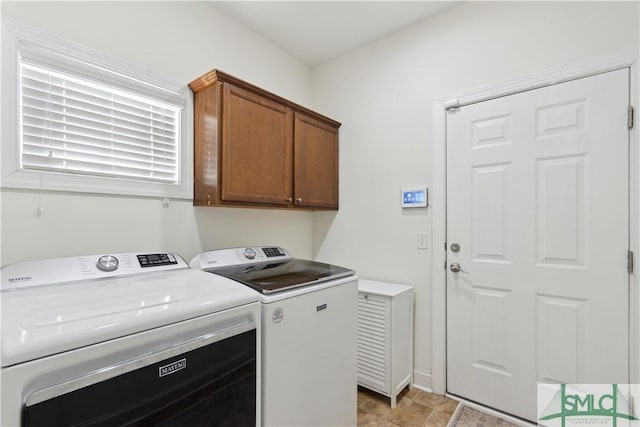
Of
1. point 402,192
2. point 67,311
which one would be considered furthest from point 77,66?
point 402,192

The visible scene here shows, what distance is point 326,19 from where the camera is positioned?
7.21 ft

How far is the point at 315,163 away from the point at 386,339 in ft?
4.65

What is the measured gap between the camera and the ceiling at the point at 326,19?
6.72 ft

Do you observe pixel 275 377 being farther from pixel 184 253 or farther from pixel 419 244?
pixel 419 244

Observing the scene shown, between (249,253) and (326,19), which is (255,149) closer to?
(249,253)

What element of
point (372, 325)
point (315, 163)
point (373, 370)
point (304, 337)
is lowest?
point (373, 370)

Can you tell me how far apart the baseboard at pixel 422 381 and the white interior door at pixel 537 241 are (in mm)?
160

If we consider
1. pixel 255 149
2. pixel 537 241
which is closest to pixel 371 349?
pixel 537 241

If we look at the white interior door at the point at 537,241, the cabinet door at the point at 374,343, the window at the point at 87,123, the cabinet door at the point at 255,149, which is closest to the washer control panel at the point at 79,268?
the window at the point at 87,123

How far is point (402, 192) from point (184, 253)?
5.26 ft

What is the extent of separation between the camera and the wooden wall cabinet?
175cm

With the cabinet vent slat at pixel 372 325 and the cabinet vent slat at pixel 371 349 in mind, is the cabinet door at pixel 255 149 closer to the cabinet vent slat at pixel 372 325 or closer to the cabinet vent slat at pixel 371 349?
the cabinet vent slat at pixel 372 325

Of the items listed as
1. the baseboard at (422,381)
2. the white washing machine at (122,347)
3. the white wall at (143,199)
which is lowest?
the baseboard at (422,381)

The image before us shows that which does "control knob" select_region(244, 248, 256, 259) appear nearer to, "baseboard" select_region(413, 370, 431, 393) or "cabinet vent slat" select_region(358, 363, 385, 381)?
"cabinet vent slat" select_region(358, 363, 385, 381)
